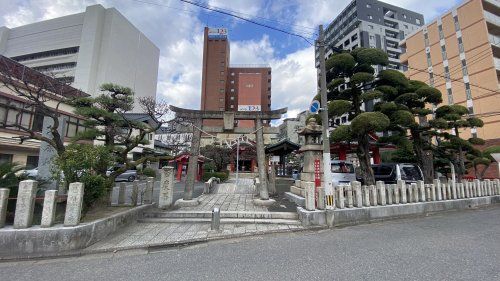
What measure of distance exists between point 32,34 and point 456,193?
227ft

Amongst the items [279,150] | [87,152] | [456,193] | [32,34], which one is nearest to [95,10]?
[32,34]

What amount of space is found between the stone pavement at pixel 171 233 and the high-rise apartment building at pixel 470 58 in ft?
86.1

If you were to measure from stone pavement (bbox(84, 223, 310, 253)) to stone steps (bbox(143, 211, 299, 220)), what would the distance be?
0.57m

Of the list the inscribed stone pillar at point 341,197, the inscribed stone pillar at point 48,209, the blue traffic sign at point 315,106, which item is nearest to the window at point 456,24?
the blue traffic sign at point 315,106

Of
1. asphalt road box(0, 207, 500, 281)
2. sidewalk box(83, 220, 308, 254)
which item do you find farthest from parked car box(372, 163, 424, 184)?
sidewalk box(83, 220, 308, 254)

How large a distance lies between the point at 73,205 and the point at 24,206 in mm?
1001

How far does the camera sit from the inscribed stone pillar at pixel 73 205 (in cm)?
552

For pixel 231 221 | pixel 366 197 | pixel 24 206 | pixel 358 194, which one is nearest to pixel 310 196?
pixel 358 194

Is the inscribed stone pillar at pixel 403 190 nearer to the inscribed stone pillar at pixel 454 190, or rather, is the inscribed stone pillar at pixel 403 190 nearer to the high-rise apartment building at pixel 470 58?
the inscribed stone pillar at pixel 454 190

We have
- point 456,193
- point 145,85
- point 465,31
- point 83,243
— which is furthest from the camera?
point 145,85

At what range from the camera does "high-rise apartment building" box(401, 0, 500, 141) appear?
86.2 feet

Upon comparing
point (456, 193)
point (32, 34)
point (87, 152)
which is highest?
point (32, 34)

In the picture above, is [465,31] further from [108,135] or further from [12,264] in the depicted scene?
[12,264]

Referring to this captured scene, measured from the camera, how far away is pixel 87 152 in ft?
21.2
